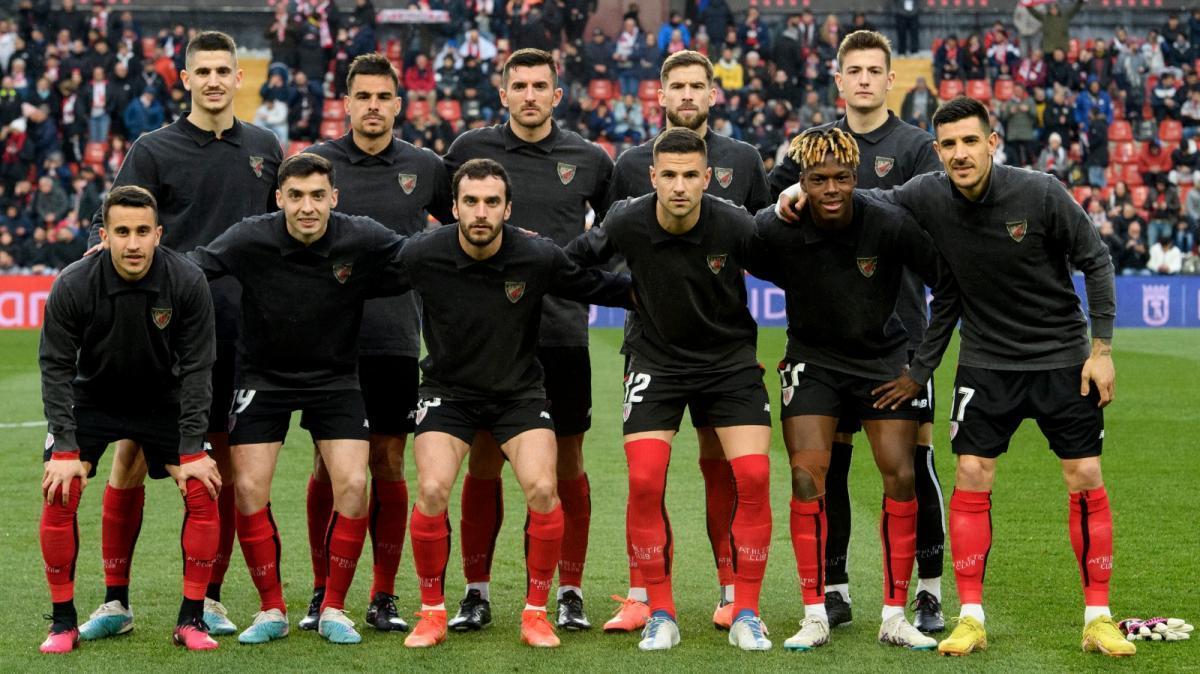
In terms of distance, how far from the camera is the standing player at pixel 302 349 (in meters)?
6.09

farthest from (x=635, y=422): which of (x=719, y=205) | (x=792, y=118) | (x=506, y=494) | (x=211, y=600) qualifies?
→ (x=792, y=118)

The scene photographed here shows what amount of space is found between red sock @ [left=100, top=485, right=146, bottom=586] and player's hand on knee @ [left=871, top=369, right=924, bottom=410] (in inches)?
117

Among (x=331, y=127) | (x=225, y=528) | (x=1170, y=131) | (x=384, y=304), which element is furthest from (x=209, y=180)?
(x=1170, y=131)

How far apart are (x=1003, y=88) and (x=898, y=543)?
2293 cm

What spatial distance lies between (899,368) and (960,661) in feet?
3.79

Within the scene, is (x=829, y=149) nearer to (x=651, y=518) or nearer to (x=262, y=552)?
(x=651, y=518)

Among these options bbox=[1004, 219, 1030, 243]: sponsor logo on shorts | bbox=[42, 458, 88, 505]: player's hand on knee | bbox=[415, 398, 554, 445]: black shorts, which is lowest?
bbox=[42, 458, 88, 505]: player's hand on knee

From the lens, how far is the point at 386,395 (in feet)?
21.4

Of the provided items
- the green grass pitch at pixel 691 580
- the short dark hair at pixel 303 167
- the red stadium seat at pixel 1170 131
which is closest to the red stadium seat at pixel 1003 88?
the red stadium seat at pixel 1170 131

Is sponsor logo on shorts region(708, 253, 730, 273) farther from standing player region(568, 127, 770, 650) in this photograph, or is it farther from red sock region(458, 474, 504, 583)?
red sock region(458, 474, 504, 583)

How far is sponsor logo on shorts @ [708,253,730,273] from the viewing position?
6.01m

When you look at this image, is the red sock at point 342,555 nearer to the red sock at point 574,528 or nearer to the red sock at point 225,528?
the red sock at point 225,528

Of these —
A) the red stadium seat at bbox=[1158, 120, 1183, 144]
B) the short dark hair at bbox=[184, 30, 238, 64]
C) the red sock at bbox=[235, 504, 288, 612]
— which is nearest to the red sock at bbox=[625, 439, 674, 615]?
the red sock at bbox=[235, 504, 288, 612]

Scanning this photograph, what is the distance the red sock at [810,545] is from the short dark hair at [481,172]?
1.64 meters
